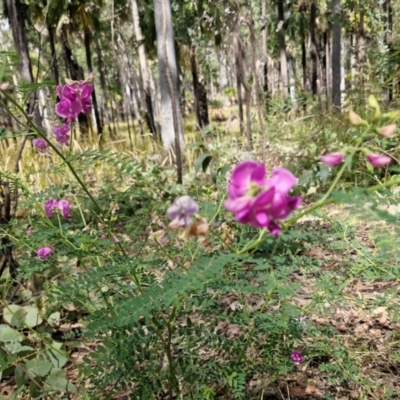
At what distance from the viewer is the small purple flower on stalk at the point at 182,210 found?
29.5 inches

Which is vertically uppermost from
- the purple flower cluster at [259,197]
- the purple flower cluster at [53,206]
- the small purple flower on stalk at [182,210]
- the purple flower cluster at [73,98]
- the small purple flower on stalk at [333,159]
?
the purple flower cluster at [73,98]

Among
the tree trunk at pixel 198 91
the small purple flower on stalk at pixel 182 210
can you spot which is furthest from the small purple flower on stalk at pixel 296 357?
the tree trunk at pixel 198 91

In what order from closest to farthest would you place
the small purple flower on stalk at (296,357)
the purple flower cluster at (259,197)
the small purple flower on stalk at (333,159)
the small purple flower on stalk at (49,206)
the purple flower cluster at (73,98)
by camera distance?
the purple flower cluster at (259,197) < the small purple flower on stalk at (333,159) < the purple flower cluster at (73,98) < the small purple flower on stalk at (296,357) < the small purple flower on stalk at (49,206)

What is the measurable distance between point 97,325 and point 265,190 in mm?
563

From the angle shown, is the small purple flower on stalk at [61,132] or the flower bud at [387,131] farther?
the small purple flower on stalk at [61,132]

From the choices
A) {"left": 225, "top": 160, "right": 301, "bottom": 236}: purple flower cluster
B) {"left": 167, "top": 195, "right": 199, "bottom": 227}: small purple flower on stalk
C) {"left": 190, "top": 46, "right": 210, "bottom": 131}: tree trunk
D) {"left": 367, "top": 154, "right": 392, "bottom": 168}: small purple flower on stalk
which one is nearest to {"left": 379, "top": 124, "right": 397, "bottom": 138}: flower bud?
{"left": 367, "top": 154, "right": 392, "bottom": 168}: small purple flower on stalk

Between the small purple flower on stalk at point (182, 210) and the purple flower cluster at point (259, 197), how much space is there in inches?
6.6

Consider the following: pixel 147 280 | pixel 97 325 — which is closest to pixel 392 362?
pixel 147 280

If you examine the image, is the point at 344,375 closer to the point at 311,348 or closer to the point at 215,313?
the point at 311,348

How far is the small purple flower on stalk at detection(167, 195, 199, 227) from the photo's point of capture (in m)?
0.75

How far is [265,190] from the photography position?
575 millimetres

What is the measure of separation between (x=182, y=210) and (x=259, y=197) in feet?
0.76

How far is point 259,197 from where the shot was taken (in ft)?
1.84

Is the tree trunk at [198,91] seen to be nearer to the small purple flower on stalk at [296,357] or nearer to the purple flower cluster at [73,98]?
the purple flower cluster at [73,98]
